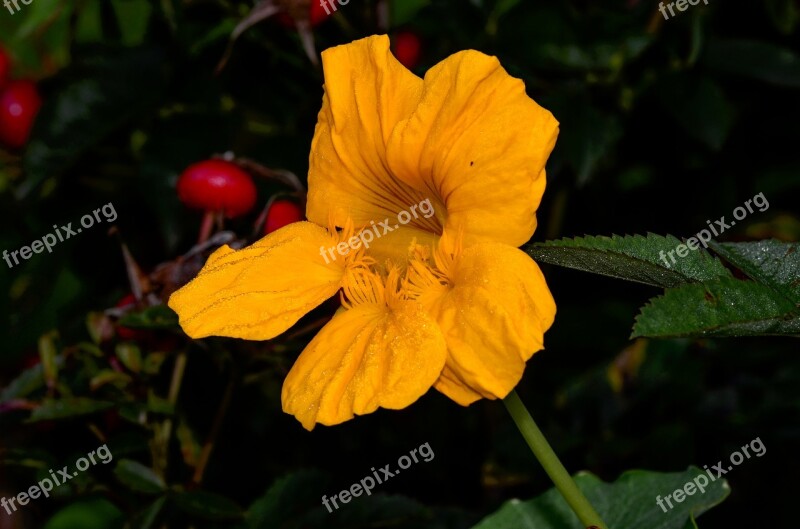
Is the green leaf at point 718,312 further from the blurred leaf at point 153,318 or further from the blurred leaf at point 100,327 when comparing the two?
the blurred leaf at point 100,327

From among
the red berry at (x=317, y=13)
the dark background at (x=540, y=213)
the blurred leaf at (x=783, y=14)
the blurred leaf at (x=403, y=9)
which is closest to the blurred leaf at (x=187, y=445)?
the dark background at (x=540, y=213)

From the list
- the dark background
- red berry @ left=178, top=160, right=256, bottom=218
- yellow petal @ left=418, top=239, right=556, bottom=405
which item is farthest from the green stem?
red berry @ left=178, top=160, right=256, bottom=218

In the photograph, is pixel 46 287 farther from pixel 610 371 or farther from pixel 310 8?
pixel 610 371

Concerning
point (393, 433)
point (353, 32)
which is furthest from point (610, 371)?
point (353, 32)

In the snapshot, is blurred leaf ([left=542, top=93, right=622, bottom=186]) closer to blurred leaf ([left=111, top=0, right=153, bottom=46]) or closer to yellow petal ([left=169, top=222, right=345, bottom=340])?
yellow petal ([left=169, top=222, right=345, bottom=340])

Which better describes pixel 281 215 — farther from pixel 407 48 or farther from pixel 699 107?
pixel 699 107

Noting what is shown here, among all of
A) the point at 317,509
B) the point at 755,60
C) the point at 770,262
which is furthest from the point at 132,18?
the point at 770,262
